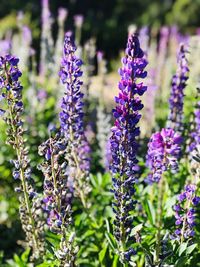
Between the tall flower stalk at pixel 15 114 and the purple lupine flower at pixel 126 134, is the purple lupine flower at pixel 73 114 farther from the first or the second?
the purple lupine flower at pixel 126 134

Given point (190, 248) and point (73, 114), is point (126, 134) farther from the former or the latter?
point (190, 248)

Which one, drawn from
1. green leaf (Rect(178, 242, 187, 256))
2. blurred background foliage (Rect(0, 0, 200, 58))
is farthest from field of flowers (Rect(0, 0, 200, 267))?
blurred background foliage (Rect(0, 0, 200, 58))

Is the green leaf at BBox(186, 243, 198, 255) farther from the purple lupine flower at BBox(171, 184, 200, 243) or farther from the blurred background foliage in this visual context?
the blurred background foliage

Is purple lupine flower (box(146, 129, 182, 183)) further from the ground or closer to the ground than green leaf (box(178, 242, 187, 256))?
further from the ground

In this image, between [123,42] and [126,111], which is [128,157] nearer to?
[126,111]

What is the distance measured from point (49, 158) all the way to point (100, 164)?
3.16 m

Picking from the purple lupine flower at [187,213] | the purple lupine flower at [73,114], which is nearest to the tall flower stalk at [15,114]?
the purple lupine flower at [73,114]

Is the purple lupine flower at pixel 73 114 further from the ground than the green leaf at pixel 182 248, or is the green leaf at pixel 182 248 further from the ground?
the purple lupine flower at pixel 73 114

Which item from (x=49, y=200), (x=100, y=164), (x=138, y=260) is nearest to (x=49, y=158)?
(x=49, y=200)

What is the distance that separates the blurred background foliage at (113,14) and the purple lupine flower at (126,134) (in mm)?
13863

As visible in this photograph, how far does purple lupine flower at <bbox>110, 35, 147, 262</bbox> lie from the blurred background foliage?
1386cm

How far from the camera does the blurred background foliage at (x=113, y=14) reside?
62.1ft

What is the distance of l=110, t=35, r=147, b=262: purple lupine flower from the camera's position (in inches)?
98.6

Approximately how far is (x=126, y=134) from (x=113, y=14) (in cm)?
2109
